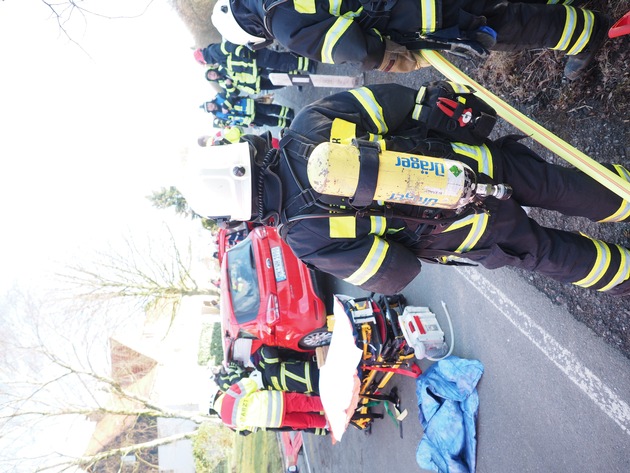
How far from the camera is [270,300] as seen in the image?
538 cm

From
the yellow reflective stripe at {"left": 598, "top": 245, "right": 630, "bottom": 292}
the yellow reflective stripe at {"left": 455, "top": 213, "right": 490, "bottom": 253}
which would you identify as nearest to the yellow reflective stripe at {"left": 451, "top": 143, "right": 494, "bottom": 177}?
the yellow reflective stripe at {"left": 455, "top": 213, "right": 490, "bottom": 253}

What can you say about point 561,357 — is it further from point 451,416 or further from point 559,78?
point 559,78

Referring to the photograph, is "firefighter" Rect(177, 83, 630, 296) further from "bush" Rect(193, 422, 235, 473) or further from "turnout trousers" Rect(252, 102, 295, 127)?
"bush" Rect(193, 422, 235, 473)

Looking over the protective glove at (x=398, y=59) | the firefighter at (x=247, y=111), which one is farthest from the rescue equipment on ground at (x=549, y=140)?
the firefighter at (x=247, y=111)

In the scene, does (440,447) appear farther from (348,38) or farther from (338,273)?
(348,38)

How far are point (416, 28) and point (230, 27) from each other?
215cm

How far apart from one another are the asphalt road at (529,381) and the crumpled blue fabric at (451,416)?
88 millimetres

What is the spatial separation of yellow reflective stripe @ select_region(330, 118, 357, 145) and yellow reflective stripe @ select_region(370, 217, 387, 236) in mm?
477

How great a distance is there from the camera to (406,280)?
2.62m

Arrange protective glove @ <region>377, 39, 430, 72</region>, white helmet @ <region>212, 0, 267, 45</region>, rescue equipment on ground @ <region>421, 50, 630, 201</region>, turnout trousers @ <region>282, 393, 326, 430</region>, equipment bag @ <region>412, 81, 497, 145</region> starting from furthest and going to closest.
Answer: turnout trousers @ <region>282, 393, 326, 430</region>
white helmet @ <region>212, 0, 267, 45</region>
protective glove @ <region>377, 39, 430, 72</region>
equipment bag @ <region>412, 81, 497, 145</region>
rescue equipment on ground @ <region>421, 50, 630, 201</region>

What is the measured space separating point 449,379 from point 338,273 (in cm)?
227

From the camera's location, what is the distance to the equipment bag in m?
2.40

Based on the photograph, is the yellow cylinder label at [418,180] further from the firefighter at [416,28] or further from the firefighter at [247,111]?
the firefighter at [247,111]

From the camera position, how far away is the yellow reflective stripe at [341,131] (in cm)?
234
